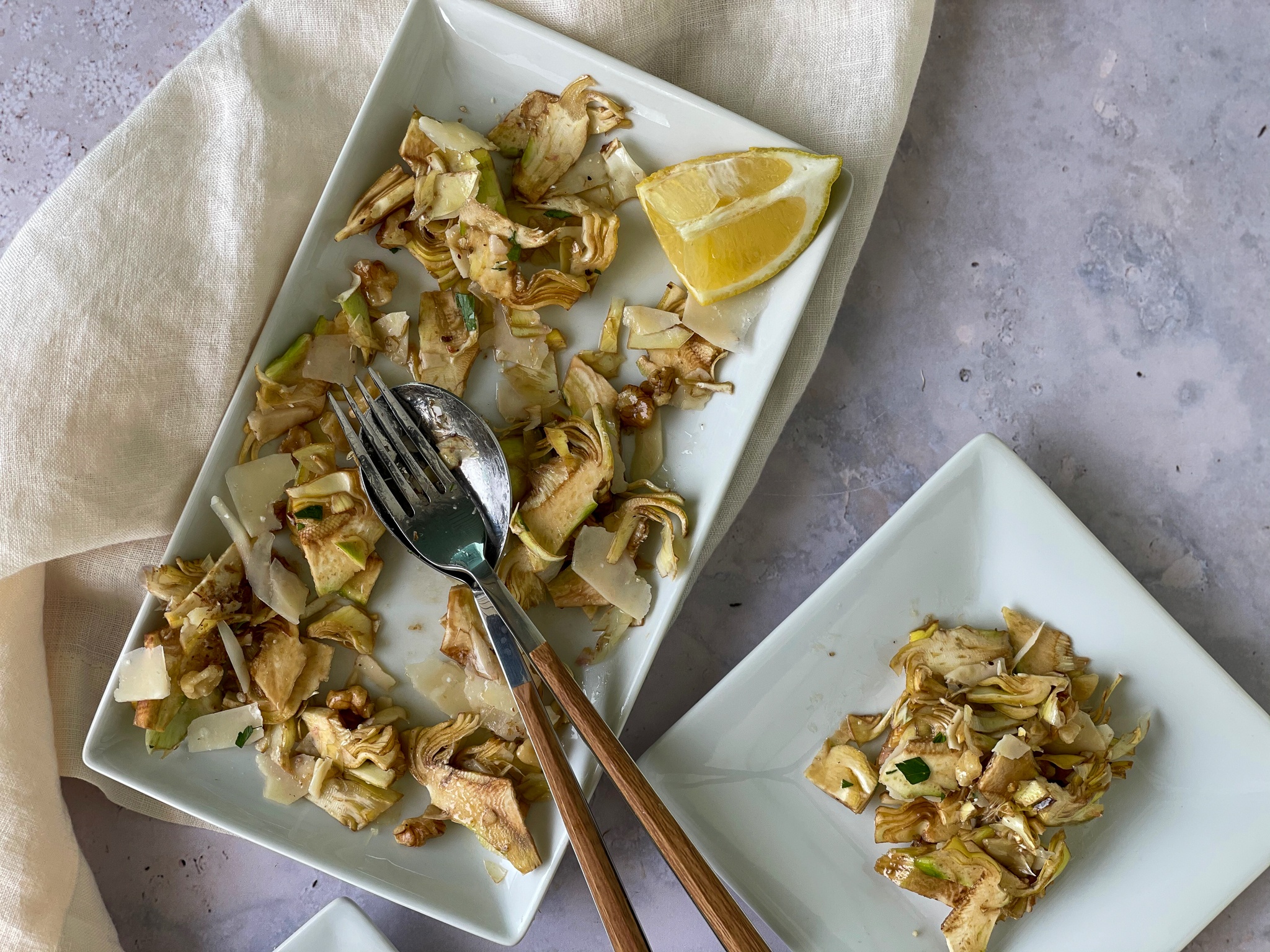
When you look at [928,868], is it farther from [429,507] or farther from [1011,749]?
[429,507]

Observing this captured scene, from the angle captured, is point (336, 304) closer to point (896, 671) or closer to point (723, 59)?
point (723, 59)

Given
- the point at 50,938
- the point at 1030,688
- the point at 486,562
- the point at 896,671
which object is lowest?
the point at 50,938

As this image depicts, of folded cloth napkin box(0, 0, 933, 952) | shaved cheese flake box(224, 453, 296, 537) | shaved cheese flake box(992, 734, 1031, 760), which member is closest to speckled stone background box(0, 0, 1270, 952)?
folded cloth napkin box(0, 0, 933, 952)

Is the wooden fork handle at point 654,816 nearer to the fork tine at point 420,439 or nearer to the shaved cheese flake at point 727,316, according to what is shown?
the fork tine at point 420,439

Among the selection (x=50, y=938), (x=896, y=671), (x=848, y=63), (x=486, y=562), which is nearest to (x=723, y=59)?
(x=848, y=63)

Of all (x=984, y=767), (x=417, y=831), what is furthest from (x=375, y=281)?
(x=984, y=767)

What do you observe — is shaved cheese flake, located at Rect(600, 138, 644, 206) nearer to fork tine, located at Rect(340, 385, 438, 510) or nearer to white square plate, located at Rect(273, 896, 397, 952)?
fork tine, located at Rect(340, 385, 438, 510)
